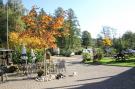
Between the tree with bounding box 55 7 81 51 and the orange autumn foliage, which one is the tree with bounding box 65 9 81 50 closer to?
the tree with bounding box 55 7 81 51

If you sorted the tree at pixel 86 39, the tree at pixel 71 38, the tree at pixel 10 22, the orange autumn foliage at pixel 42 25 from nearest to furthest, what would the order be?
the orange autumn foliage at pixel 42 25, the tree at pixel 10 22, the tree at pixel 71 38, the tree at pixel 86 39

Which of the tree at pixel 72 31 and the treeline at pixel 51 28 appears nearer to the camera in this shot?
the treeline at pixel 51 28

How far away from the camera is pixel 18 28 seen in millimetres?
55062

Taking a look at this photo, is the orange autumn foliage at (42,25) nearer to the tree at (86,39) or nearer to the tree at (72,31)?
the tree at (72,31)

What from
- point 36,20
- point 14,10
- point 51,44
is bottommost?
point 51,44

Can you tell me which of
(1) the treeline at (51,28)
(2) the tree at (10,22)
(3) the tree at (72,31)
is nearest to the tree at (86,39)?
(1) the treeline at (51,28)

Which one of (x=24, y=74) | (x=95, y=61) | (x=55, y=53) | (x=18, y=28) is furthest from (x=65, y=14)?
(x=55, y=53)

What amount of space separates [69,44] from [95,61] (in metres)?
49.9

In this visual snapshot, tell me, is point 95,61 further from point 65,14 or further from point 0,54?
point 65,14

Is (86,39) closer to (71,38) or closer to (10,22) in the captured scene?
(71,38)

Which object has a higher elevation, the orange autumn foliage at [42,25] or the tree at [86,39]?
the tree at [86,39]

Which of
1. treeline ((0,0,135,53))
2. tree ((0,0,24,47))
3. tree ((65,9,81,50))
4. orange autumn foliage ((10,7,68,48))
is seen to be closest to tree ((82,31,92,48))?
treeline ((0,0,135,53))

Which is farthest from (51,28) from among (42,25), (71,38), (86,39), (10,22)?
(86,39)

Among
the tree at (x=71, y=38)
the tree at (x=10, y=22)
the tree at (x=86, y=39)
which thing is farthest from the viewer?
the tree at (x=86, y=39)
